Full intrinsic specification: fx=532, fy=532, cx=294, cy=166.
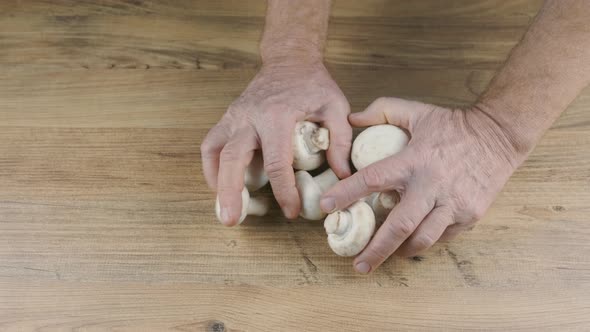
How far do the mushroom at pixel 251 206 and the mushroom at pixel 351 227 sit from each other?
0.16 m

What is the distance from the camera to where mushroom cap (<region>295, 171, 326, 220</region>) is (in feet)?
3.18

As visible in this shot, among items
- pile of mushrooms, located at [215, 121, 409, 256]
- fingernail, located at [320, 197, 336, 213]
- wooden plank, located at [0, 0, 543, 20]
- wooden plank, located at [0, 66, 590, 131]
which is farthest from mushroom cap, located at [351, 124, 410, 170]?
wooden plank, located at [0, 0, 543, 20]

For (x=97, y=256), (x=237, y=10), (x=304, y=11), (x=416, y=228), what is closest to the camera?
(x=416, y=228)

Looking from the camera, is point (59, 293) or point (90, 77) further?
point (90, 77)

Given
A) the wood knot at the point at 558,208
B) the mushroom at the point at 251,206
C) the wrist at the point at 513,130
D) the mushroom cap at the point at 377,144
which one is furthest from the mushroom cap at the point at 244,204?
the wood knot at the point at 558,208

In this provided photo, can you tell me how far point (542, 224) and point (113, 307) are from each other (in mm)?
816

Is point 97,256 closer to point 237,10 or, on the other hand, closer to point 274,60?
point 274,60

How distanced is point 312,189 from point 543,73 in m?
0.45

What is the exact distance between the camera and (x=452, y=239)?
998mm

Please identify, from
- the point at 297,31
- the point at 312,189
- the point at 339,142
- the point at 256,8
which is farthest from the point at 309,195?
the point at 256,8

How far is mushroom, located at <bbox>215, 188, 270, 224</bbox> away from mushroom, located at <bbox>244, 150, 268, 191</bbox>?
0.10 ft

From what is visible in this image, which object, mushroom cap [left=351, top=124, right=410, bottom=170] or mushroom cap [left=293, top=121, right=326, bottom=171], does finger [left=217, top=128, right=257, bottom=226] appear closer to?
mushroom cap [left=293, top=121, right=326, bottom=171]

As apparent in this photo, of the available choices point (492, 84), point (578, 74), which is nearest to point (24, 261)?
point (492, 84)

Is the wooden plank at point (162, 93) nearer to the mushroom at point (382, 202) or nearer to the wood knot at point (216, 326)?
the mushroom at point (382, 202)
